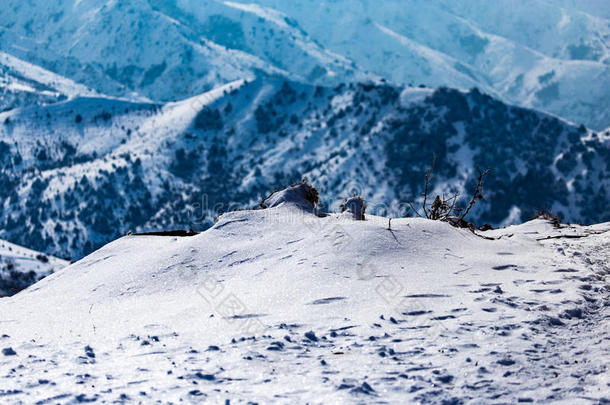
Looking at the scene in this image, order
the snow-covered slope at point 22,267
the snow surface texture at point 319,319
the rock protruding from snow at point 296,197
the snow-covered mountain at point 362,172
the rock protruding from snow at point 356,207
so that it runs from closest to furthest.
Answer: the snow surface texture at point 319,319 → the rock protruding from snow at point 356,207 → the rock protruding from snow at point 296,197 → the snow-covered slope at point 22,267 → the snow-covered mountain at point 362,172

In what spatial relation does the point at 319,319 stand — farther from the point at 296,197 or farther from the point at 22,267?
the point at 22,267

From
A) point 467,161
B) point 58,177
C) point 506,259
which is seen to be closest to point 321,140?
point 467,161

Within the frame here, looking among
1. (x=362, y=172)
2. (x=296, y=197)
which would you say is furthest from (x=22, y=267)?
(x=362, y=172)

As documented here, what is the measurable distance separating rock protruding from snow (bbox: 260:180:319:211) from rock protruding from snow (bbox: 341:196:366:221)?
34.5 inches

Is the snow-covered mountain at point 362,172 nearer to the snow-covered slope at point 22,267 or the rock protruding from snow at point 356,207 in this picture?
the snow-covered slope at point 22,267

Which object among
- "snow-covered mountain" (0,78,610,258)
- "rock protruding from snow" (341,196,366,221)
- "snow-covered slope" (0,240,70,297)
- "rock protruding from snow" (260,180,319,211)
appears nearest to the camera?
"rock protruding from snow" (341,196,366,221)

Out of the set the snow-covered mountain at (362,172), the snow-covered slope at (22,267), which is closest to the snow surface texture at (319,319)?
the snow-covered slope at (22,267)

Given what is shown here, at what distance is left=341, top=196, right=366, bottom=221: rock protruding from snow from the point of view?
13663 mm

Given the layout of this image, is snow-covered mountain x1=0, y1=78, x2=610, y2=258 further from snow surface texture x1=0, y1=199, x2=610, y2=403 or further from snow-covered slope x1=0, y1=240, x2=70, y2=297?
snow surface texture x1=0, y1=199, x2=610, y2=403

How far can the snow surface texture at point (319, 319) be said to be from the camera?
6844mm

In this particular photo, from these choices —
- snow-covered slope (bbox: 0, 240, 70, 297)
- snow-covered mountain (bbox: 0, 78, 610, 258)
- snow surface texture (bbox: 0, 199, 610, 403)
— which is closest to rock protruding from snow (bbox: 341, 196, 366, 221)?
snow surface texture (bbox: 0, 199, 610, 403)

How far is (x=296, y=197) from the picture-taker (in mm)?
14125

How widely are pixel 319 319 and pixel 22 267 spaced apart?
317ft

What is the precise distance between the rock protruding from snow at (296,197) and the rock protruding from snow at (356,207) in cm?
88
